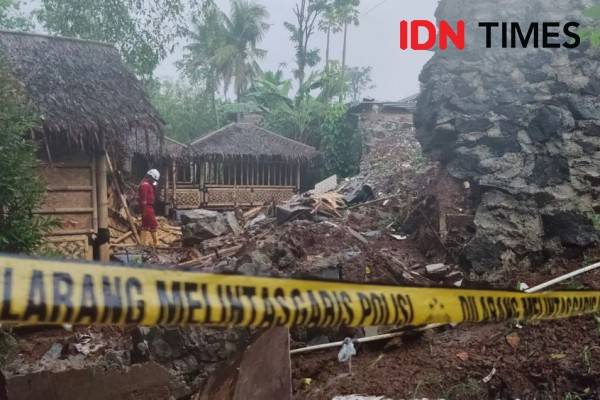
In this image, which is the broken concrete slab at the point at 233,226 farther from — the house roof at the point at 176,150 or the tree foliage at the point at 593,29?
the tree foliage at the point at 593,29

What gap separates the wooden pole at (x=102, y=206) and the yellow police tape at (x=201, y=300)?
26.8 feet

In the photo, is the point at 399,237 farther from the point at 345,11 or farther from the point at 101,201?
the point at 345,11

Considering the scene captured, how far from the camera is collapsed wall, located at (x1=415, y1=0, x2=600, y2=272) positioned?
6727 mm

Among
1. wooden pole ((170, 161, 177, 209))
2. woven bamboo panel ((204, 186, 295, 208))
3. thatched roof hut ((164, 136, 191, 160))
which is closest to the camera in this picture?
thatched roof hut ((164, 136, 191, 160))

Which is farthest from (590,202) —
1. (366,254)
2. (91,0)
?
(91,0)

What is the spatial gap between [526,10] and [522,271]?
544 cm

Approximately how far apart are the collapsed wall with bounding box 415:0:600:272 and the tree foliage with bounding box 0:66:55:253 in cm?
535

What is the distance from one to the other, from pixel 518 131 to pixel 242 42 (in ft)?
84.0

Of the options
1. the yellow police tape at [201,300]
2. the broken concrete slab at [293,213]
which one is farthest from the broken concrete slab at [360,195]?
the yellow police tape at [201,300]

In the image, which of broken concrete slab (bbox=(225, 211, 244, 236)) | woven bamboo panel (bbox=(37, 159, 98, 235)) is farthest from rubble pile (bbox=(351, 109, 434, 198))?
woven bamboo panel (bbox=(37, 159, 98, 235))

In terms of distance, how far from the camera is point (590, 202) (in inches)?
269

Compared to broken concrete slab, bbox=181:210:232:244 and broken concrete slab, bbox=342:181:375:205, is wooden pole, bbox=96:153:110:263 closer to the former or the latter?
broken concrete slab, bbox=181:210:232:244

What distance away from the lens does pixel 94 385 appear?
13.3ft

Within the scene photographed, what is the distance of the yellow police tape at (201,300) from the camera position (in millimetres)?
1373
